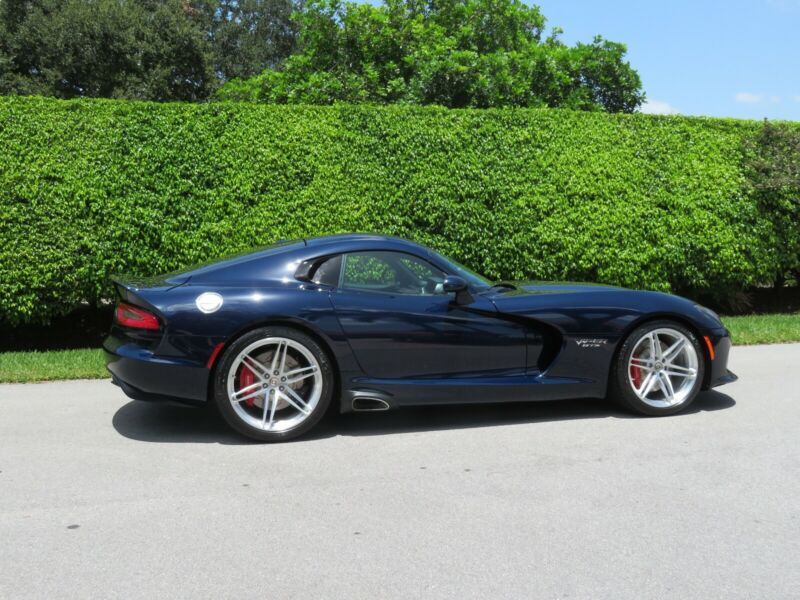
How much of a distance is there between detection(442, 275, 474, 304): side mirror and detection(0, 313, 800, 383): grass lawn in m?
3.60

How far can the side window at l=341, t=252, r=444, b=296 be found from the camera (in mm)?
5305

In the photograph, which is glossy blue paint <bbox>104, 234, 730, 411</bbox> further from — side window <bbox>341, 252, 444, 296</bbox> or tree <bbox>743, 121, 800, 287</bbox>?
tree <bbox>743, 121, 800, 287</bbox>

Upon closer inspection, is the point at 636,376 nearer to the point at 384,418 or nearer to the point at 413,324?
the point at 413,324

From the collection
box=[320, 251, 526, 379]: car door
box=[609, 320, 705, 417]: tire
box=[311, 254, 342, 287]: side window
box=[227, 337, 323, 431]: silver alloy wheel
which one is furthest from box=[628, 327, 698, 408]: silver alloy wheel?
box=[227, 337, 323, 431]: silver alloy wheel

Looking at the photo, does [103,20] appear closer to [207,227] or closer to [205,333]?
[207,227]

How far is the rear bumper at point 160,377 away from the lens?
4.92 meters

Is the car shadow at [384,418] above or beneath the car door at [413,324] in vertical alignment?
beneath

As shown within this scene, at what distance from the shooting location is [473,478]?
14.3 ft

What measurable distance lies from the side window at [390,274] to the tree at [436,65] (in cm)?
1025

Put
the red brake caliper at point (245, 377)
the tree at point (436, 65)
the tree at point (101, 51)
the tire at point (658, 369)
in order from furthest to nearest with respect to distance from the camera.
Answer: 1. the tree at point (101, 51)
2. the tree at point (436, 65)
3. the tire at point (658, 369)
4. the red brake caliper at point (245, 377)

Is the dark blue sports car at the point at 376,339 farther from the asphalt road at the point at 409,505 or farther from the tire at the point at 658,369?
the asphalt road at the point at 409,505

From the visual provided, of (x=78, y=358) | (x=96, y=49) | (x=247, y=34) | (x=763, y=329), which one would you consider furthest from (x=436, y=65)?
(x=247, y=34)

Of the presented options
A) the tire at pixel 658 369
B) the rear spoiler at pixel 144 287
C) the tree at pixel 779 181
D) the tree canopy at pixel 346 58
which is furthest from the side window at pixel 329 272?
the tree canopy at pixel 346 58

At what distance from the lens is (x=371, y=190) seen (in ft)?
31.9
